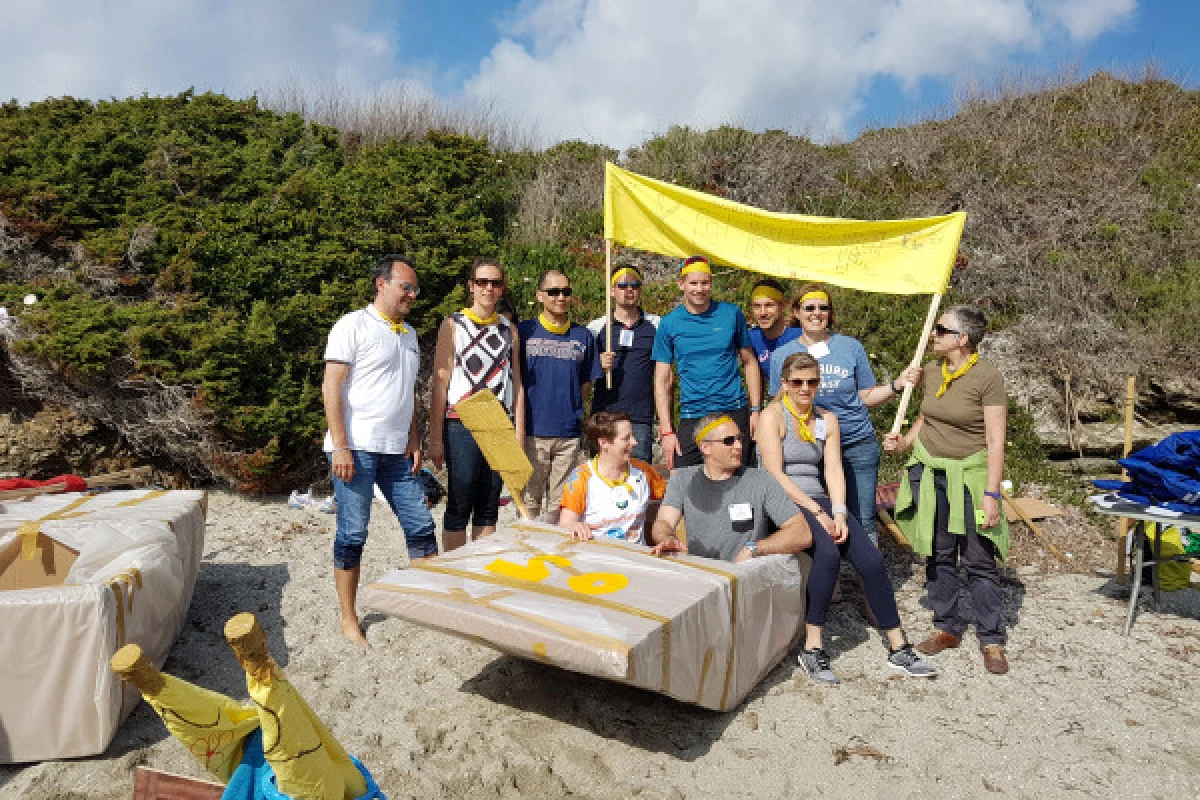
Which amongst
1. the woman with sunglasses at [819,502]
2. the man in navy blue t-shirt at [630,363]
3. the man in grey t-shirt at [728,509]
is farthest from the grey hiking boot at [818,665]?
the man in navy blue t-shirt at [630,363]

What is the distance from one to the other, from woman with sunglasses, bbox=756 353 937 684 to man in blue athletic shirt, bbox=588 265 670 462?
38.0 inches

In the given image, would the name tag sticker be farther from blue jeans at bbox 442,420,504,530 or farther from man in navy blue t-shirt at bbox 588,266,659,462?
blue jeans at bbox 442,420,504,530

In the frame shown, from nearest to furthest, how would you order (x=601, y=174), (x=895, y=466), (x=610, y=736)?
(x=610, y=736)
(x=895, y=466)
(x=601, y=174)

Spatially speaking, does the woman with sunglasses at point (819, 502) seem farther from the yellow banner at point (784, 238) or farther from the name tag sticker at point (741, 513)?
the yellow banner at point (784, 238)

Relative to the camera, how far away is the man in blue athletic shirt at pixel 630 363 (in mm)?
5391

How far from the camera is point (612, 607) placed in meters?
3.30

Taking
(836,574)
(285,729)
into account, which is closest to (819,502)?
(836,574)

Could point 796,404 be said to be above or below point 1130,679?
above

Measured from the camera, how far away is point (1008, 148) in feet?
41.9

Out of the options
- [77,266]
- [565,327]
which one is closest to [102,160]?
[77,266]

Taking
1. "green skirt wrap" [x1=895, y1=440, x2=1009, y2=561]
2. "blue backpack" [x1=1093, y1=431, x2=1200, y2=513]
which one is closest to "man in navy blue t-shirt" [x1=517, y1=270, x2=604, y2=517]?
"green skirt wrap" [x1=895, y1=440, x2=1009, y2=561]

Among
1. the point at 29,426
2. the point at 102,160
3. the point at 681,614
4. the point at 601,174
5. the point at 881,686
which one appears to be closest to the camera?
the point at 681,614

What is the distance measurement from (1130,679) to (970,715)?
1.15 meters

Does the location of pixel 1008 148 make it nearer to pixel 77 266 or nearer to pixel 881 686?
pixel 881 686
